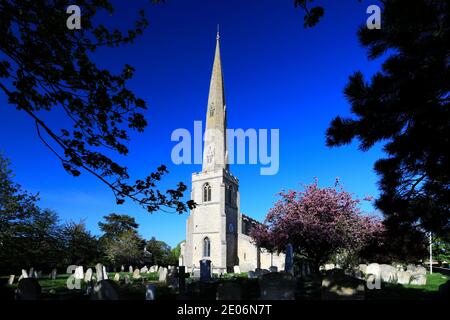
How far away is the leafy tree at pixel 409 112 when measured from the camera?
17.6 ft

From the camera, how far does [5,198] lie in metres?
21.3

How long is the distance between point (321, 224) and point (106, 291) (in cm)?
1382

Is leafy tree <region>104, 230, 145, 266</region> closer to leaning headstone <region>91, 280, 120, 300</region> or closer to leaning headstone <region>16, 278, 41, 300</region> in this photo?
leaning headstone <region>16, 278, 41, 300</region>

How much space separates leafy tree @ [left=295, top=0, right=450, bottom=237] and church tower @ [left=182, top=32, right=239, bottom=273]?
31.9 meters

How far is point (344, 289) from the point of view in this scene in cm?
764

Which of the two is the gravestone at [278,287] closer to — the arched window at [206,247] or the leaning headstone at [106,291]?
the leaning headstone at [106,291]

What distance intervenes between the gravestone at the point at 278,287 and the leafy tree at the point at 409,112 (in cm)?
356

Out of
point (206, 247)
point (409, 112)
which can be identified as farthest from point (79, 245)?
point (409, 112)

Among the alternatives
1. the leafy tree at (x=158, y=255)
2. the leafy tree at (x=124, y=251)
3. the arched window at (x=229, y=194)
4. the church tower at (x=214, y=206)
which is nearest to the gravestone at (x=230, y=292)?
the church tower at (x=214, y=206)

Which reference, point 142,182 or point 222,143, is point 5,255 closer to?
point 142,182

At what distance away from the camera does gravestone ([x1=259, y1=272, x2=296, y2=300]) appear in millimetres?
9055

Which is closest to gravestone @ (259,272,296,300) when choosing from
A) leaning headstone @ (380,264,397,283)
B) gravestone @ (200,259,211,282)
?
gravestone @ (200,259,211,282)

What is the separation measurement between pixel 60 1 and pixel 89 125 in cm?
200
